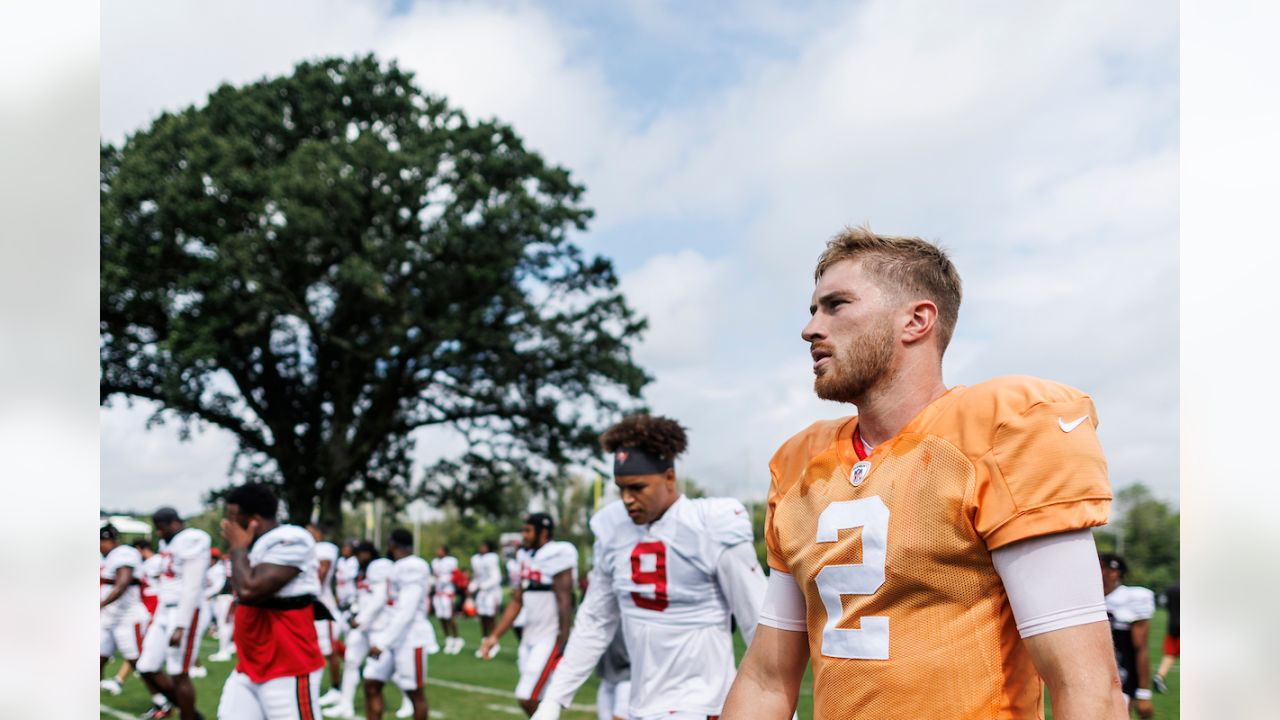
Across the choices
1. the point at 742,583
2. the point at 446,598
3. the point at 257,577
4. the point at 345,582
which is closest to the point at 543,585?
the point at 257,577

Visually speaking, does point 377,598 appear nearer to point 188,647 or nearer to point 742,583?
point 188,647

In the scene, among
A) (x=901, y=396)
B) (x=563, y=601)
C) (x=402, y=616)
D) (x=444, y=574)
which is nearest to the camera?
(x=901, y=396)

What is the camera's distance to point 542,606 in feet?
37.7

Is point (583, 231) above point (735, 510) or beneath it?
above

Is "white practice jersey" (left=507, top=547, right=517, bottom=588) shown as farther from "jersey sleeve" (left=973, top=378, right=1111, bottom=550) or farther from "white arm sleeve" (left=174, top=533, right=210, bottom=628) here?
"jersey sleeve" (left=973, top=378, right=1111, bottom=550)

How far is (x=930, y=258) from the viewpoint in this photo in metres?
2.57

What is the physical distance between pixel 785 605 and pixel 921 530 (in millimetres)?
564

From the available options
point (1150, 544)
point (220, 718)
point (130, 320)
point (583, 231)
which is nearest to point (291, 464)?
point (130, 320)

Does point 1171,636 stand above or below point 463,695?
above

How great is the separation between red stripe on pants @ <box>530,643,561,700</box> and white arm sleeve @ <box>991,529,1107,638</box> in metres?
8.34

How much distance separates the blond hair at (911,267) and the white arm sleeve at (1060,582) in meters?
0.59

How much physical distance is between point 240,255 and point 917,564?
2658 cm

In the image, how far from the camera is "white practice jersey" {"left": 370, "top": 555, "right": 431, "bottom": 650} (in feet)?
34.8
